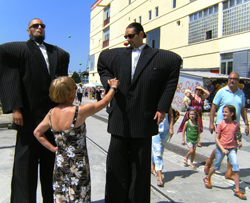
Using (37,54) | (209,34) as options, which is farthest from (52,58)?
(209,34)

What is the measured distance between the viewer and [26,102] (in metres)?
2.43

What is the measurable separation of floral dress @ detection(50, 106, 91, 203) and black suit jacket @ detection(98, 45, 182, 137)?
44 cm

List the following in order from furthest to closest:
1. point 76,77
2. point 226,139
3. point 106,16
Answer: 1. point 76,77
2. point 106,16
3. point 226,139

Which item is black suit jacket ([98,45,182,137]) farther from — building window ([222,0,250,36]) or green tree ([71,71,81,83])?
green tree ([71,71,81,83])

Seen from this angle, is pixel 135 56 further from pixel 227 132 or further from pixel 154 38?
pixel 154 38

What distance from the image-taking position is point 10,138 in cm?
663

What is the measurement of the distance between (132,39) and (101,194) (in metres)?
2.02

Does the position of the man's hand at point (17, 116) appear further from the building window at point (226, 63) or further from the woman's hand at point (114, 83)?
the building window at point (226, 63)

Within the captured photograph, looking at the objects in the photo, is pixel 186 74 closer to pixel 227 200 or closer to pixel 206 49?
pixel 206 49

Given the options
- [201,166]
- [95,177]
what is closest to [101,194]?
[95,177]

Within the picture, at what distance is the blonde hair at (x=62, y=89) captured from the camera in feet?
6.98

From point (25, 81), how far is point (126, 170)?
1.28m

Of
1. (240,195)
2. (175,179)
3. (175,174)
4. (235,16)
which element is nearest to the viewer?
(240,195)

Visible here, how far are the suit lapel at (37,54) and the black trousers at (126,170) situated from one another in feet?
3.16
